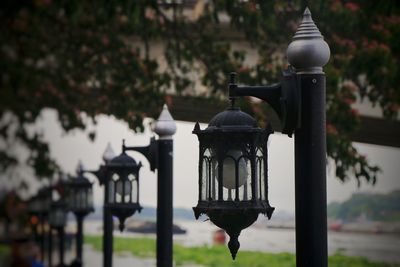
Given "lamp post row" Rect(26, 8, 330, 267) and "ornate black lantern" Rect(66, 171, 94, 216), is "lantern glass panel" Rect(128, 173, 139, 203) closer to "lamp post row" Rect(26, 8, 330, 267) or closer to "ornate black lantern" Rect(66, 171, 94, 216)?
"lamp post row" Rect(26, 8, 330, 267)

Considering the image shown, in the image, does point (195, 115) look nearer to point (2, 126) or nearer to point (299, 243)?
point (2, 126)

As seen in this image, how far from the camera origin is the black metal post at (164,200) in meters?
7.53

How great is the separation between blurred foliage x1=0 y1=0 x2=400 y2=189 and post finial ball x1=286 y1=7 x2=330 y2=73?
7.20 meters

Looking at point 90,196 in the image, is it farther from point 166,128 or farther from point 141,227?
point 166,128

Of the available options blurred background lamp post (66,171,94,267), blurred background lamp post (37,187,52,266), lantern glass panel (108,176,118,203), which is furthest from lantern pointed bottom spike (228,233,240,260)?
blurred background lamp post (37,187,52,266)

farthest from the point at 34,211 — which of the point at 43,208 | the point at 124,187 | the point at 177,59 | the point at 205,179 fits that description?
the point at 205,179

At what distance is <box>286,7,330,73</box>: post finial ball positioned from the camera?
433cm

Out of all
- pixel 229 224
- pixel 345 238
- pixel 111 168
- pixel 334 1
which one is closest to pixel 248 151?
pixel 229 224

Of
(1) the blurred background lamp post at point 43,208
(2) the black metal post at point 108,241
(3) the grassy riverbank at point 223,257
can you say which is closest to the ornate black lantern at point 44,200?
(1) the blurred background lamp post at point 43,208

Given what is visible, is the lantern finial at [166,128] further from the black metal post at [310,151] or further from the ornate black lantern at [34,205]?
the ornate black lantern at [34,205]

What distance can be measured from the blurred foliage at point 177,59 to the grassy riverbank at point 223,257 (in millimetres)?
2637

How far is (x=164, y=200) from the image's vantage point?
24.9 ft

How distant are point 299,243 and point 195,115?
46.3ft

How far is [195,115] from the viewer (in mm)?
18484
